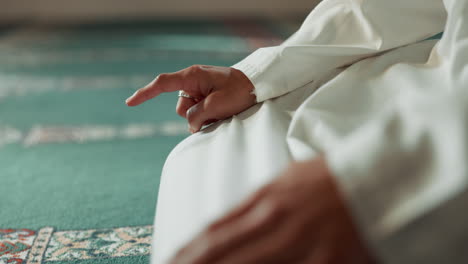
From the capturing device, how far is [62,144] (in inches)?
64.4

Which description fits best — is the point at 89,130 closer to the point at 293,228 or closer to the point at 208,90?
the point at 208,90

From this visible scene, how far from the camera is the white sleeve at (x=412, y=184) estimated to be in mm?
331

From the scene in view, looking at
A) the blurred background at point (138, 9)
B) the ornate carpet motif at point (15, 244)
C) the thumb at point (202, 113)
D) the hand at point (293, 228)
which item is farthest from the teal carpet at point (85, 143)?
the blurred background at point (138, 9)

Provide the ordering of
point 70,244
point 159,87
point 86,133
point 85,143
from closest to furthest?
1. point 159,87
2. point 70,244
3. point 85,143
4. point 86,133

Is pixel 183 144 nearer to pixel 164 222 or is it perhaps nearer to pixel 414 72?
pixel 164 222

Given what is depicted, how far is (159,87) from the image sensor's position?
0.66 m

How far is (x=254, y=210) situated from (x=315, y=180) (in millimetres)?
49

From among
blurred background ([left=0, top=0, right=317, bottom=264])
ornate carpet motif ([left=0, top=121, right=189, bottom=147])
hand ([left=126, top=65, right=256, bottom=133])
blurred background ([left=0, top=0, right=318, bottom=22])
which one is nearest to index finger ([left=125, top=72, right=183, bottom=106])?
hand ([left=126, top=65, right=256, bottom=133])

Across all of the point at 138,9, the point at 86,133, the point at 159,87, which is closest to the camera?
the point at 159,87

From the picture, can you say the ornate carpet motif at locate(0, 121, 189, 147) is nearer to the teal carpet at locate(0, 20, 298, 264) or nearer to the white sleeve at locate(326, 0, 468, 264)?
the teal carpet at locate(0, 20, 298, 264)

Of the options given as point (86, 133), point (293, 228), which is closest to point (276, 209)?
point (293, 228)

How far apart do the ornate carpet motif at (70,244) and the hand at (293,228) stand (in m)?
0.56

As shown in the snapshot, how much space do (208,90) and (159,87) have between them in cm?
7

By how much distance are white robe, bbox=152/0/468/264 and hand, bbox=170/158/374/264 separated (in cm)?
1
